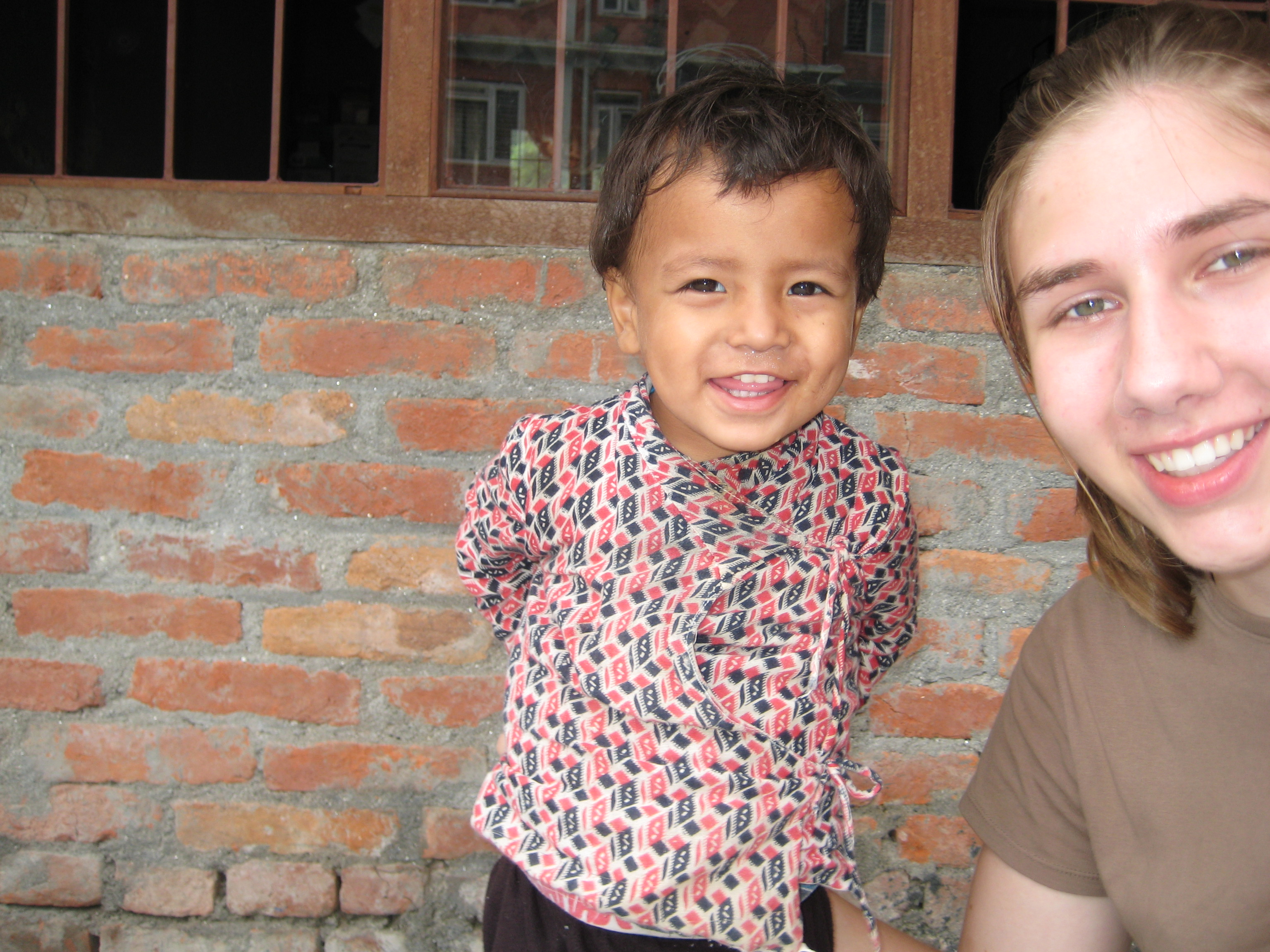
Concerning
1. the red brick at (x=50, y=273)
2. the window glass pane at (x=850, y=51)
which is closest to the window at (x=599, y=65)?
the window glass pane at (x=850, y=51)

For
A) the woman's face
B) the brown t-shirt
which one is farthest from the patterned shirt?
the woman's face

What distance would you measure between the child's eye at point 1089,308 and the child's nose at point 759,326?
0.31 m

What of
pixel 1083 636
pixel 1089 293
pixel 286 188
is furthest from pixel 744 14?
pixel 1083 636

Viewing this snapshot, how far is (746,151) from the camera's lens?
112 centimetres

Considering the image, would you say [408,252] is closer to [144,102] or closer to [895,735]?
[144,102]

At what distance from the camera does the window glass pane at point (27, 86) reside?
1.99 meters

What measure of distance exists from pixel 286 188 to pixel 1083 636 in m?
1.49

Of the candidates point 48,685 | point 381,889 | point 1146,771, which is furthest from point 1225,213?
point 48,685

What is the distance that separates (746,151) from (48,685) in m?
1.56

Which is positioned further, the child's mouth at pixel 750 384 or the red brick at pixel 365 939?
the red brick at pixel 365 939

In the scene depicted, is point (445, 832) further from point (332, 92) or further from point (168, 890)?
point (332, 92)

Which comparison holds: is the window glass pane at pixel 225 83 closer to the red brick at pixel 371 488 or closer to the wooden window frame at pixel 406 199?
the wooden window frame at pixel 406 199

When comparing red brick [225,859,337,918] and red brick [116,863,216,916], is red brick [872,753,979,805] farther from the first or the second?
red brick [116,863,216,916]

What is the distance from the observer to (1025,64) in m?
2.13
